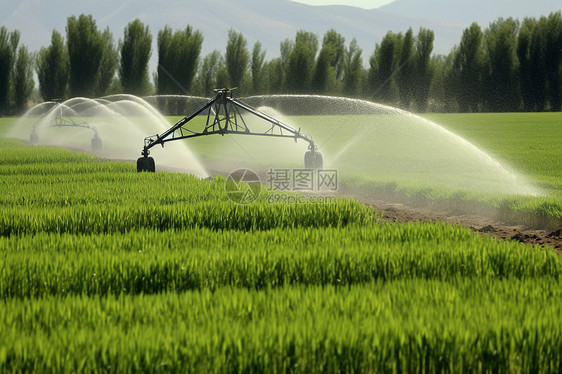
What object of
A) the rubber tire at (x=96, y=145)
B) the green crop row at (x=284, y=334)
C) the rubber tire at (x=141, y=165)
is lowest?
the green crop row at (x=284, y=334)

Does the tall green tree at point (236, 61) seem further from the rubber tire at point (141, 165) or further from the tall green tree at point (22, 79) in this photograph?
the rubber tire at point (141, 165)

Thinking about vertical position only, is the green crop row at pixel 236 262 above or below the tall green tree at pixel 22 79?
below

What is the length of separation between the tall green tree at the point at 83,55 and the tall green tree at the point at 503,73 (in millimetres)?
38629

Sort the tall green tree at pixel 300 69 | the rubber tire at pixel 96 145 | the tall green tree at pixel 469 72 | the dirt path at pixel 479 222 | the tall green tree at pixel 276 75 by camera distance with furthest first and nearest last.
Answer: the tall green tree at pixel 276 75
the tall green tree at pixel 469 72
the tall green tree at pixel 300 69
the rubber tire at pixel 96 145
the dirt path at pixel 479 222

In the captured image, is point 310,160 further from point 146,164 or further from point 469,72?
point 469,72

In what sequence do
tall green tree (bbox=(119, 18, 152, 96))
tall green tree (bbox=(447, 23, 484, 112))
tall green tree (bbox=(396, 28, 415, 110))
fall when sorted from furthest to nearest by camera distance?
1. tall green tree (bbox=(447, 23, 484, 112))
2. tall green tree (bbox=(396, 28, 415, 110))
3. tall green tree (bbox=(119, 18, 152, 96))

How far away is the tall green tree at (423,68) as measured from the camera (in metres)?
58.2

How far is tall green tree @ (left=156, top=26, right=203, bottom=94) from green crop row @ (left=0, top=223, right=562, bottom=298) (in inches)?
1999

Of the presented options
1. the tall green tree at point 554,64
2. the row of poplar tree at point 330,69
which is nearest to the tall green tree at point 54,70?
the row of poplar tree at point 330,69

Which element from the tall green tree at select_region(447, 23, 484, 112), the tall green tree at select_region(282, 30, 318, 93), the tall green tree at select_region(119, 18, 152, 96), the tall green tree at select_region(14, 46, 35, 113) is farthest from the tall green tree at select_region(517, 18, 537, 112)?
the tall green tree at select_region(14, 46, 35, 113)

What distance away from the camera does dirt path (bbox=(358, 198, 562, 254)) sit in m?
7.81

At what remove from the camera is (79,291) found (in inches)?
189

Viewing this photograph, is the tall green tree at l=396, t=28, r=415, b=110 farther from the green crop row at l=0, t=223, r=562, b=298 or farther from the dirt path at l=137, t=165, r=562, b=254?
the green crop row at l=0, t=223, r=562, b=298

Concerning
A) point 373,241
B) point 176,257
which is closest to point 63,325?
point 176,257
